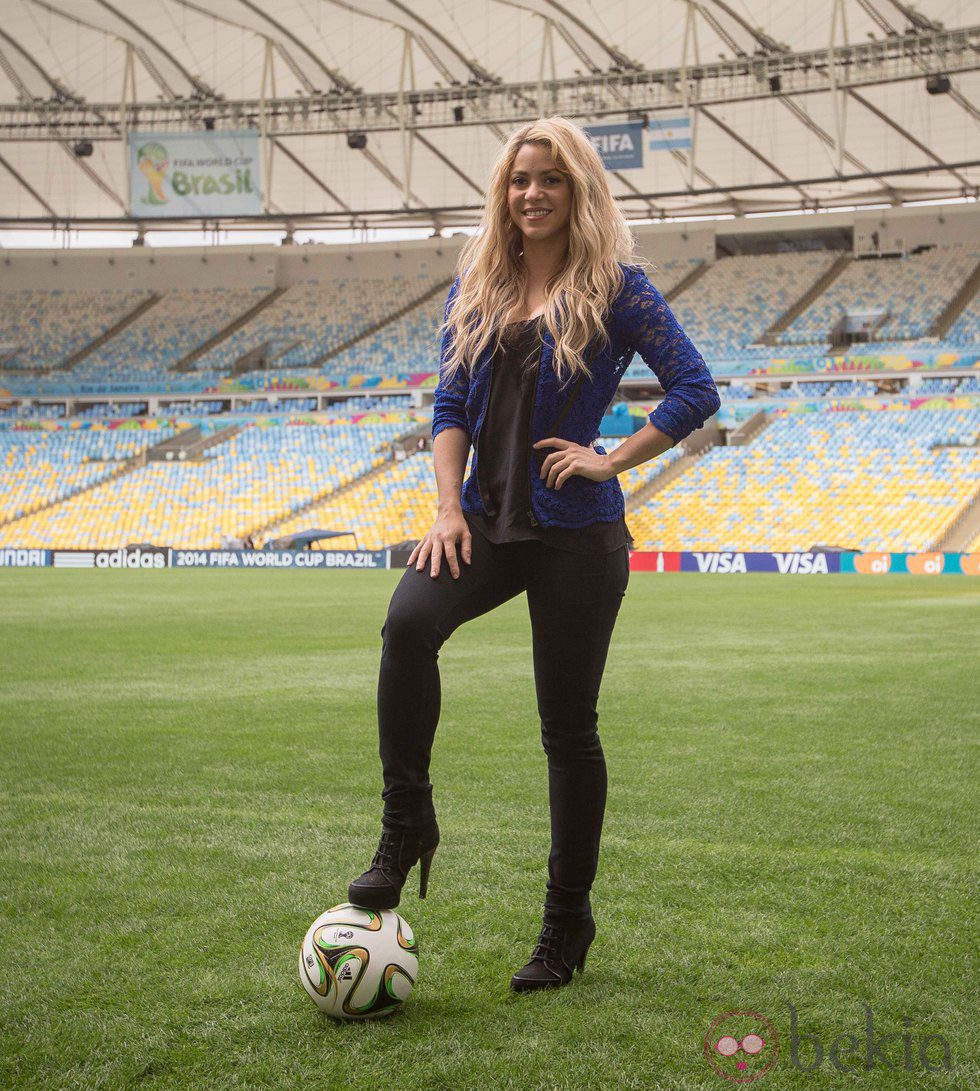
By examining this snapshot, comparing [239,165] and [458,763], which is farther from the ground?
[239,165]

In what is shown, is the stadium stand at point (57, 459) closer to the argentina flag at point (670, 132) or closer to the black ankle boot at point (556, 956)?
the argentina flag at point (670, 132)

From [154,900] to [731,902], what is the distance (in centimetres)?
171

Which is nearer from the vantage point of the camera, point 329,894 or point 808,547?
point 329,894

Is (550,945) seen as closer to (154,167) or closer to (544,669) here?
(544,669)

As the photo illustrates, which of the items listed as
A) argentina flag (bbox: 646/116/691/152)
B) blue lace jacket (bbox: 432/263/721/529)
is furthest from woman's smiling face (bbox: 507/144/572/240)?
argentina flag (bbox: 646/116/691/152)

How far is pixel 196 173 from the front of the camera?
142ft

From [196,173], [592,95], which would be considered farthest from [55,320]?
[592,95]

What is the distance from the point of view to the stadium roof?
3850cm

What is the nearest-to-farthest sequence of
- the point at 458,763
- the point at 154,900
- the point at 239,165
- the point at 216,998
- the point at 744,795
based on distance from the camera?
the point at 216,998, the point at 154,900, the point at 744,795, the point at 458,763, the point at 239,165

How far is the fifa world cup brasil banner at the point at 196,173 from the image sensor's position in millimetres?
42750

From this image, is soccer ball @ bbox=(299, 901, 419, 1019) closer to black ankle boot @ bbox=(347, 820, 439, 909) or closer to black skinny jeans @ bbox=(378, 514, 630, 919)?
black ankle boot @ bbox=(347, 820, 439, 909)

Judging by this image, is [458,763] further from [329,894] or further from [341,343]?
[341,343]

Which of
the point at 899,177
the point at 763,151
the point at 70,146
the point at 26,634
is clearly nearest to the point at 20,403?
the point at 70,146

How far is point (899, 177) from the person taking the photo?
153ft
